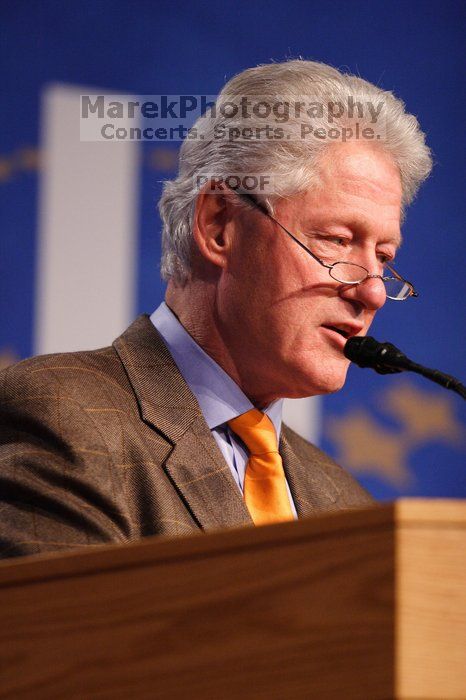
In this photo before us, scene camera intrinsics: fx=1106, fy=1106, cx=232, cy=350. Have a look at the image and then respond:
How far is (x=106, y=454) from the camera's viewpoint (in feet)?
5.52

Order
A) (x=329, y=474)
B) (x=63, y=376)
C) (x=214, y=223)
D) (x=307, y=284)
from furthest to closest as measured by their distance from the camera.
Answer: (x=329, y=474) < (x=214, y=223) < (x=307, y=284) < (x=63, y=376)

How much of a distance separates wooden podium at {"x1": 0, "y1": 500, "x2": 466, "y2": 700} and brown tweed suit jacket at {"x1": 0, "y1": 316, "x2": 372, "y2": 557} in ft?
0.94

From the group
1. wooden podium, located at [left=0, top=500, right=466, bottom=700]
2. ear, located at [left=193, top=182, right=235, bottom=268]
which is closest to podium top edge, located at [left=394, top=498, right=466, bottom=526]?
wooden podium, located at [left=0, top=500, right=466, bottom=700]

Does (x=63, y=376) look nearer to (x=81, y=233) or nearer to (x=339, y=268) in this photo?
(x=339, y=268)

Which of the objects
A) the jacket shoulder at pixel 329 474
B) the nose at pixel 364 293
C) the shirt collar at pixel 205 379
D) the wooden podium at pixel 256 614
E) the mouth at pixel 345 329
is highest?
the nose at pixel 364 293

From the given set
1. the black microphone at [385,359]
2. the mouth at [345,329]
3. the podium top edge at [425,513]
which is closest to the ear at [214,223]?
the mouth at [345,329]

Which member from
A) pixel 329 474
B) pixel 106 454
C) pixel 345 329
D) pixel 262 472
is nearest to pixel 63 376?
pixel 106 454

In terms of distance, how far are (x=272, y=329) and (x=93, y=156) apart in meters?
0.88

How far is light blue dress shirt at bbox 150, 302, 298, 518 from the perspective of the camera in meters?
1.99

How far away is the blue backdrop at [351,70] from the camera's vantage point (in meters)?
2.58

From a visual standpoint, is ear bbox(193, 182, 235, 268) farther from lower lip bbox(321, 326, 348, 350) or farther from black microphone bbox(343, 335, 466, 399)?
black microphone bbox(343, 335, 466, 399)

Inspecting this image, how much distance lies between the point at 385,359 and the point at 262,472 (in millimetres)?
348

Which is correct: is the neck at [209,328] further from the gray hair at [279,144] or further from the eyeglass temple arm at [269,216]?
the eyeglass temple arm at [269,216]

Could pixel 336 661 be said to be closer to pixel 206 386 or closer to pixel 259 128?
pixel 206 386
